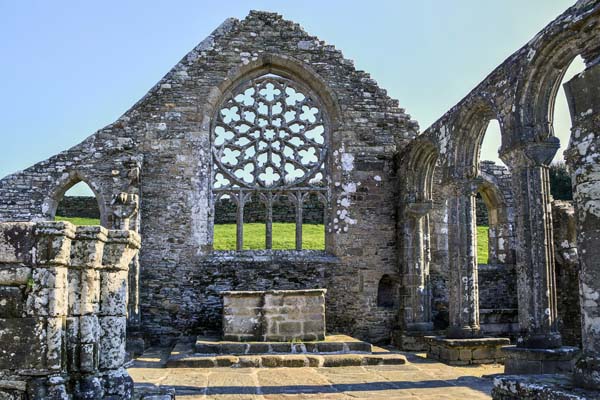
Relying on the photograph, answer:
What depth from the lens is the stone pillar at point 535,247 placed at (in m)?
6.94

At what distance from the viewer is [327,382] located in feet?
23.3

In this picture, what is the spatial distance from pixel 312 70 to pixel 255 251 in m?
3.70

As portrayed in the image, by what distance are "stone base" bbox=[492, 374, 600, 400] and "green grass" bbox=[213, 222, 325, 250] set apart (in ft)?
49.6

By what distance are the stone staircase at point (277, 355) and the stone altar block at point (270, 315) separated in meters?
0.24

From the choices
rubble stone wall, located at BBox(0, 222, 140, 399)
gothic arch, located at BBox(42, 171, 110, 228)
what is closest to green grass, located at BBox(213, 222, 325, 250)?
gothic arch, located at BBox(42, 171, 110, 228)

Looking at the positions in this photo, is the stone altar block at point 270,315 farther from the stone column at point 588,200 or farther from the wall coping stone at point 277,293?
the stone column at point 588,200

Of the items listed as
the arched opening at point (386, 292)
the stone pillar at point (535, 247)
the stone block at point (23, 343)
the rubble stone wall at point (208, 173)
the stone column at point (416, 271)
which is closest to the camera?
the stone block at point (23, 343)

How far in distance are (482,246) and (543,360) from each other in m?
15.7

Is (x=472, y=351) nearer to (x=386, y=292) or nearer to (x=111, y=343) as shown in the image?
(x=386, y=292)

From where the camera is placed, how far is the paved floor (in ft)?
20.6

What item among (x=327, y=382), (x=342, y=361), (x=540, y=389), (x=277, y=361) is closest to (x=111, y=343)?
(x=540, y=389)

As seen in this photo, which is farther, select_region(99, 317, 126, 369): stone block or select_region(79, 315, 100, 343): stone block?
select_region(99, 317, 126, 369): stone block

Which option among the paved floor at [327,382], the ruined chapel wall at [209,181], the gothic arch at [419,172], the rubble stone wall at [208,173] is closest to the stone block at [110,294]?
the paved floor at [327,382]

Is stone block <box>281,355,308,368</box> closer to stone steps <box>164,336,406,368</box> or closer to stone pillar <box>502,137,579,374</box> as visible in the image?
stone steps <box>164,336,406,368</box>
